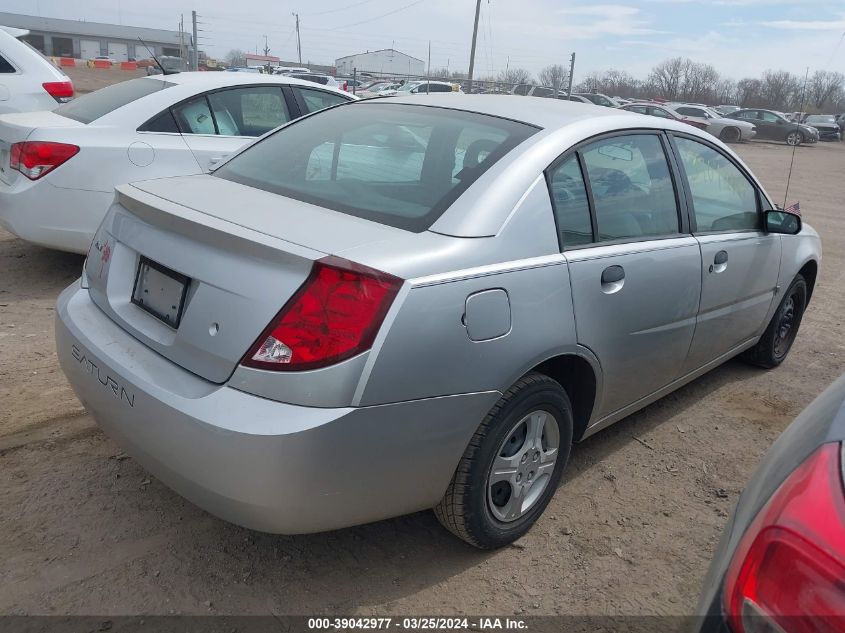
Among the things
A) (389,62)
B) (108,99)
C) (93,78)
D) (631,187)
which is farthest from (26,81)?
(389,62)

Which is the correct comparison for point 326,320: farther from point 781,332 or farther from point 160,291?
point 781,332

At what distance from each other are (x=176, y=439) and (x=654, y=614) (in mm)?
1683

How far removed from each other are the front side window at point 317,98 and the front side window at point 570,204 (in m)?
4.04

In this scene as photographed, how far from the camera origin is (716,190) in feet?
12.5

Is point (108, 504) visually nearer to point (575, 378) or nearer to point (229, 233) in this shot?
point (229, 233)

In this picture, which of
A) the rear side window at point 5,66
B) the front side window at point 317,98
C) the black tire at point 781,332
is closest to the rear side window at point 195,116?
the front side window at point 317,98

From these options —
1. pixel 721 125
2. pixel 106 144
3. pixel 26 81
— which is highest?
pixel 26 81

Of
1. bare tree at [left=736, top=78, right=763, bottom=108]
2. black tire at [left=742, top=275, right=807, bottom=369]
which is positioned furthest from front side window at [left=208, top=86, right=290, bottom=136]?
bare tree at [left=736, top=78, right=763, bottom=108]

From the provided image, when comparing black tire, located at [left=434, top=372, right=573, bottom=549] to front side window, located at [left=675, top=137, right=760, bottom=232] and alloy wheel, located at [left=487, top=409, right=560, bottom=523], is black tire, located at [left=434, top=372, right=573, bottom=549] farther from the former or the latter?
front side window, located at [left=675, top=137, right=760, bottom=232]

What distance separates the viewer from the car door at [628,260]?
9.12 feet

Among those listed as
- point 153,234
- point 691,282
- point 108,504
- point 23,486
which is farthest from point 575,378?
A: point 23,486

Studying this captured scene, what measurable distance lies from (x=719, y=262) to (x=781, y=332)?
1539 millimetres

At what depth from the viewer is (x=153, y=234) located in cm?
252

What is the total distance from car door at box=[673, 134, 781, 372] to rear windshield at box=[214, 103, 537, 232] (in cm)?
121
